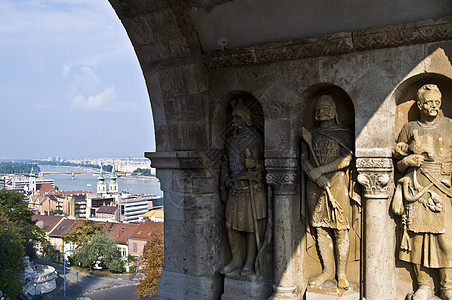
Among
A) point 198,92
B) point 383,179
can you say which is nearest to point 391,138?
point 383,179

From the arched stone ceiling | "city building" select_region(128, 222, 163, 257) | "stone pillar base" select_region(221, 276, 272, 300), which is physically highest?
the arched stone ceiling

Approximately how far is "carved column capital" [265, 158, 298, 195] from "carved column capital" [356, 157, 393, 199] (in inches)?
21.6

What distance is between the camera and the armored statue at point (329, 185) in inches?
136

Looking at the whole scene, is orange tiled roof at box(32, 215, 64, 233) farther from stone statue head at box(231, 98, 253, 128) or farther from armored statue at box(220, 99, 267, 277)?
stone statue head at box(231, 98, 253, 128)

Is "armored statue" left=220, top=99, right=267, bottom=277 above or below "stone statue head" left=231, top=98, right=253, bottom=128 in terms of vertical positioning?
below

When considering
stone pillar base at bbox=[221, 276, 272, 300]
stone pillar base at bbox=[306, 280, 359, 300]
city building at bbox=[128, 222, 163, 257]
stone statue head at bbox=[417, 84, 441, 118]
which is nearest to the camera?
stone statue head at bbox=[417, 84, 441, 118]

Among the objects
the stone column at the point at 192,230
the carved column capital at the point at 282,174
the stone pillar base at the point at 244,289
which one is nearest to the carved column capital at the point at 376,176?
the carved column capital at the point at 282,174

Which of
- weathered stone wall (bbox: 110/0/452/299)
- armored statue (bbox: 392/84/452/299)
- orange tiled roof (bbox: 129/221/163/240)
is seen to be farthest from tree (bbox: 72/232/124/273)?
armored statue (bbox: 392/84/452/299)

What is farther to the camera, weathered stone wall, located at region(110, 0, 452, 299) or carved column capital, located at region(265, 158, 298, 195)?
carved column capital, located at region(265, 158, 298, 195)

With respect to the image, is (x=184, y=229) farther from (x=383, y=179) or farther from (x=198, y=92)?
(x=383, y=179)

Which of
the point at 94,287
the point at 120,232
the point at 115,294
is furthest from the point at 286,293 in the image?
the point at 120,232

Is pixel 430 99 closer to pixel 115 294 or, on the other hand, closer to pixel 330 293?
pixel 330 293

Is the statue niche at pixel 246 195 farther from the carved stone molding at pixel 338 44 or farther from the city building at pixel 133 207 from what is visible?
the city building at pixel 133 207

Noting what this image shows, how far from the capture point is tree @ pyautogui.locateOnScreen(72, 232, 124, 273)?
45.2 meters
